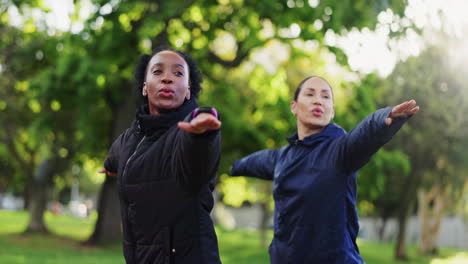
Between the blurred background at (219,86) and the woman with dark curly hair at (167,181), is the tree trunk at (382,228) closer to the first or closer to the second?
the blurred background at (219,86)

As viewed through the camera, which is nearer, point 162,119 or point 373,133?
point 162,119

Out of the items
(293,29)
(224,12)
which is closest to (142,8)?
(224,12)

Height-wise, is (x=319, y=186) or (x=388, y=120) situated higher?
(x=388, y=120)

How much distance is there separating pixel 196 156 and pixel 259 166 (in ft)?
7.24

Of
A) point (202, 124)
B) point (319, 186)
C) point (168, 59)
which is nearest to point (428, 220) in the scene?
point (319, 186)

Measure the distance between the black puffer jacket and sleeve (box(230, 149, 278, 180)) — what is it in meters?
1.63

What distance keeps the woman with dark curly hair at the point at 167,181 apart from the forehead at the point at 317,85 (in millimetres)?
1367

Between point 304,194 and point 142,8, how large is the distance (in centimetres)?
1123

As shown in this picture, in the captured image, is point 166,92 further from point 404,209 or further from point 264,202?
point 404,209

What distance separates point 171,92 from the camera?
3361 millimetres

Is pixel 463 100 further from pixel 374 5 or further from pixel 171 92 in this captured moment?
pixel 171 92

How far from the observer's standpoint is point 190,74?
141 inches

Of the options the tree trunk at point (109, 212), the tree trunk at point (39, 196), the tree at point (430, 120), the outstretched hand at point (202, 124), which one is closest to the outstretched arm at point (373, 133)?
the outstretched hand at point (202, 124)

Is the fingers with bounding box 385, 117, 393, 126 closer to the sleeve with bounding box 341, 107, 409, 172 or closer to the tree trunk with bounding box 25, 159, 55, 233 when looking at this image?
the sleeve with bounding box 341, 107, 409, 172
